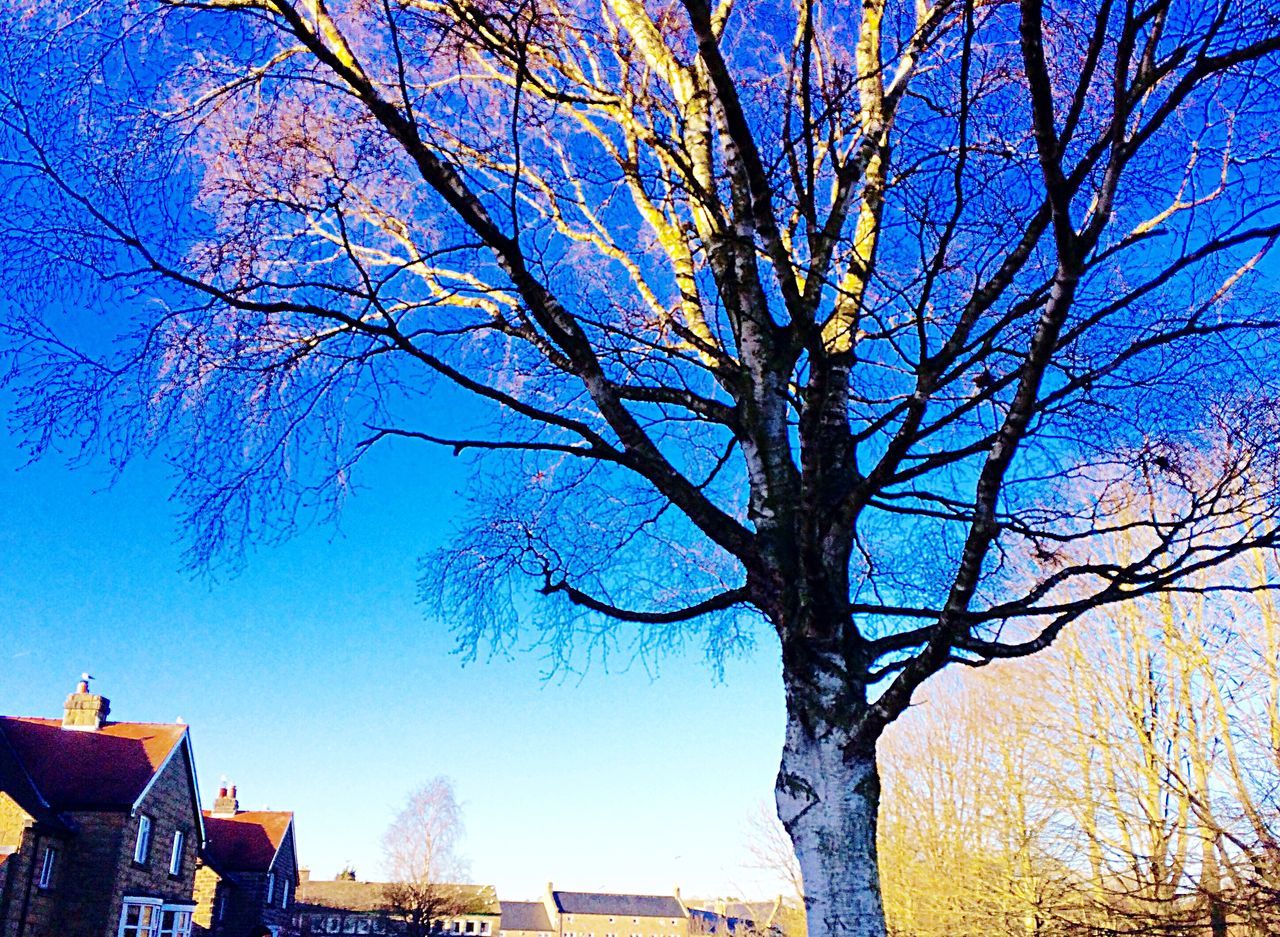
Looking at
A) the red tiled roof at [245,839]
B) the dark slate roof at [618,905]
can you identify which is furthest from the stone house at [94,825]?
the dark slate roof at [618,905]

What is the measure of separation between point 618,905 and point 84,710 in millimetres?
79559

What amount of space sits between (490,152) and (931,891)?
16186mm

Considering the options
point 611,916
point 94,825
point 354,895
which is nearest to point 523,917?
point 611,916

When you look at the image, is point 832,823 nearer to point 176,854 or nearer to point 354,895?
point 176,854

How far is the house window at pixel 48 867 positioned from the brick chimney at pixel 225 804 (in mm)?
17586

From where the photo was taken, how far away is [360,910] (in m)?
60.6

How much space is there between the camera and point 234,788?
4047 centimetres

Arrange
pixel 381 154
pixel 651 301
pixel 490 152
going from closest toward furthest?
1. pixel 381 154
2. pixel 490 152
3. pixel 651 301

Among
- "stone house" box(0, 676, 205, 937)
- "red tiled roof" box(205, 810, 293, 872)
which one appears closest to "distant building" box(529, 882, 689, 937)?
"red tiled roof" box(205, 810, 293, 872)

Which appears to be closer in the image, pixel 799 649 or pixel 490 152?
pixel 799 649

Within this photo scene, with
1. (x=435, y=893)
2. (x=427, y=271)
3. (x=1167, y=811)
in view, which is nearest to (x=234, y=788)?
(x=435, y=893)

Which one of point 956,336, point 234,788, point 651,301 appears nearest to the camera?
point 956,336

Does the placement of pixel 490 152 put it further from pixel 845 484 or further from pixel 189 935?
pixel 189 935

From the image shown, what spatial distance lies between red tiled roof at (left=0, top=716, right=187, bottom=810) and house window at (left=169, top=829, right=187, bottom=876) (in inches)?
112
